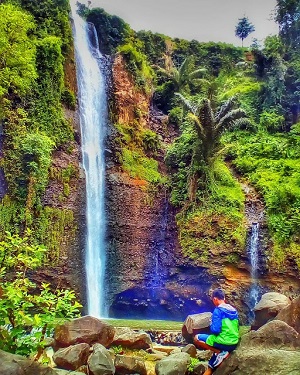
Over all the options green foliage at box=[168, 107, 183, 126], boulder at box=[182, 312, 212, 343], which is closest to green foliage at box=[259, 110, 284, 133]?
green foliage at box=[168, 107, 183, 126]

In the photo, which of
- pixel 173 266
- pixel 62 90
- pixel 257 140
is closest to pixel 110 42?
pixel 62 90

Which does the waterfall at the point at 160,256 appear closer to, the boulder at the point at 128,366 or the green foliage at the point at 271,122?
the green foliage at the point at 271,122

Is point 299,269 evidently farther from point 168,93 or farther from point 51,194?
point 168,93

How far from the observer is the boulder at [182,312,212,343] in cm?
922

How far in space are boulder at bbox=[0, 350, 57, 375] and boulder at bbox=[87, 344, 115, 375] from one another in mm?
2543

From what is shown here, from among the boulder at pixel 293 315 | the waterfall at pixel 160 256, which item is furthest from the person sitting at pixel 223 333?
the waterfall at pixel 160 256

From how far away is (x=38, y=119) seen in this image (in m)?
16.8

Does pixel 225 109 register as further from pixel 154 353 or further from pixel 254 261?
pixel 154 353

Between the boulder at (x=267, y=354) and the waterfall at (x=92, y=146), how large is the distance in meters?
10.0

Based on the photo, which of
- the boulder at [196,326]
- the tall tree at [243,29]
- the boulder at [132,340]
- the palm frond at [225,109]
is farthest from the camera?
the tall tree at [243,29]

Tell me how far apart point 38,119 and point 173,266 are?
883cm

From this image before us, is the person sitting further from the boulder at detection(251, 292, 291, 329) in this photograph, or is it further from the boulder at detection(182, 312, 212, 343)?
the boulder at detection(182, 312, 212, 343)

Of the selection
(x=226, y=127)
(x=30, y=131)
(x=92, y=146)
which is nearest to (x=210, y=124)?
(x=226, y=127)

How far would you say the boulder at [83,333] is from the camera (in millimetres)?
7965
